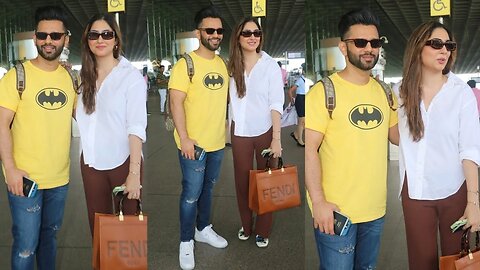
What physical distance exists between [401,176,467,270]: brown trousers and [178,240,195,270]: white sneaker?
5.39 ft

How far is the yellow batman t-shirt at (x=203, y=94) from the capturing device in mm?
3115

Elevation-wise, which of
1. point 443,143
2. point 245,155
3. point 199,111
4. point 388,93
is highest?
point 388,93

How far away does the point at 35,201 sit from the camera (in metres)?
2.47

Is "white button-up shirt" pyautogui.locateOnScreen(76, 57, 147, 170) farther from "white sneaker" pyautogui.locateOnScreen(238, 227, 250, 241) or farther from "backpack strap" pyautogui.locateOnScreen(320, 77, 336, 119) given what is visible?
"white sneaker" pyautogui.locateOnScreen(238, 227, 250, 241)

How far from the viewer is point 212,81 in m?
3.15

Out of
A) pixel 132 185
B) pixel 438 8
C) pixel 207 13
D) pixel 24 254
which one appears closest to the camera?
pixel 132 185

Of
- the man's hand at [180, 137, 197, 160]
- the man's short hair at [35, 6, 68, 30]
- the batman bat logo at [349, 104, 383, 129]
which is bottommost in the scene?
the man's hand at [180, 137, 197, 160]

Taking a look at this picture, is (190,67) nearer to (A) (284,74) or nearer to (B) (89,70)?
(B) (89,70)

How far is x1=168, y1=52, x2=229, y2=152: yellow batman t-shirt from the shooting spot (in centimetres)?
312

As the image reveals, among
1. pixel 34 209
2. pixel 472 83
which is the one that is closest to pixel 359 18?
pixel 34 209

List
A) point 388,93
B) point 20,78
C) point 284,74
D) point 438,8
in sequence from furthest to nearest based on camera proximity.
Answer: point 284,74 → point 438,8 → point 20,78 → point 388,93

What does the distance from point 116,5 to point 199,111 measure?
0.83m

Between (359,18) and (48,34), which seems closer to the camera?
(359,18)

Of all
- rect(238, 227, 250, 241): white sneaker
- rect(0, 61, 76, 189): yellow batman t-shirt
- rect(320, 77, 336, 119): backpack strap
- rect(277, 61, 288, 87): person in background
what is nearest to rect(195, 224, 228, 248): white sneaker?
rect(238, 227, 250, 241): white sneaker
